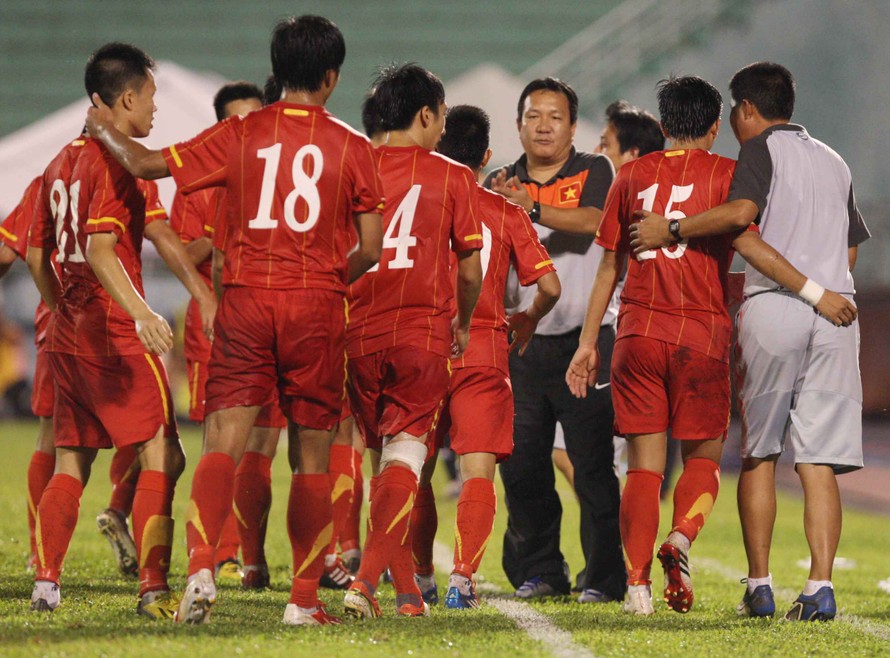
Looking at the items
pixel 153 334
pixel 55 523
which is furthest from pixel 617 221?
pixel 55 523

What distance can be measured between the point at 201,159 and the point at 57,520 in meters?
1.52

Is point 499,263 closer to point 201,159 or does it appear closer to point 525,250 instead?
point 525,250

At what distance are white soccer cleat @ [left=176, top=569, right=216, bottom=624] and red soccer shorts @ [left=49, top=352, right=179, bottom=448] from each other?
0.87 meters

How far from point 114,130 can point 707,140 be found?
7.90ft

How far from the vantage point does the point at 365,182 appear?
15.2 feet

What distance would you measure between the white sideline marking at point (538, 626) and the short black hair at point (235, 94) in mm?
2780

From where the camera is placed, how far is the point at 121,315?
5.14 meters

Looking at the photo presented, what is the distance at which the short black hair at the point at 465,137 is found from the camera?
5.88m

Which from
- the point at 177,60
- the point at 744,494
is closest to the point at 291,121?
the point at 744,494

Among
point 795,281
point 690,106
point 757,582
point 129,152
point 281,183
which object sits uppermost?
point 690,106

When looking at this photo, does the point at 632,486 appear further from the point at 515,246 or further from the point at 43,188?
the point at 43,188

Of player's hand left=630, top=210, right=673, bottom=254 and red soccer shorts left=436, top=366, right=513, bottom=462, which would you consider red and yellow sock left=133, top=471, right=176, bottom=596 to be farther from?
player's hand left=630, top=210, right=673, bottom=254

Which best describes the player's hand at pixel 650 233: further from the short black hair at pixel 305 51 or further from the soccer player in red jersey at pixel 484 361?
the short black hair at pixel 305 51

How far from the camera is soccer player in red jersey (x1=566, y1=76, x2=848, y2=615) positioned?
5418 mm
